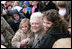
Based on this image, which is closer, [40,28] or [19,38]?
[40,28]

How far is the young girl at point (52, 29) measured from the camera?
296cm

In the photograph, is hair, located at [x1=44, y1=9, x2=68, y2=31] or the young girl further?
hair, located at [x1=44, y1=9, x2=68, y2=31]

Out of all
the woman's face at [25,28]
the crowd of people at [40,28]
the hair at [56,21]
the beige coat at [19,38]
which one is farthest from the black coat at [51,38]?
the woman's face at [25,28]

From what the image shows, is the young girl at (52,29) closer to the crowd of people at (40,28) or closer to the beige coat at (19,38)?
the crowd of people at (40,28)

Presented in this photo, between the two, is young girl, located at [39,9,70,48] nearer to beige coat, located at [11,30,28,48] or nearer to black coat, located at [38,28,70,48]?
black coat, located at [38,28,70,48]

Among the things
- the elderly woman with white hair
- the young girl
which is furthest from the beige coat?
the young girl

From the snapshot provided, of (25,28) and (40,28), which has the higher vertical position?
(40,28)

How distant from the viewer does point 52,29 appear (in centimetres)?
313

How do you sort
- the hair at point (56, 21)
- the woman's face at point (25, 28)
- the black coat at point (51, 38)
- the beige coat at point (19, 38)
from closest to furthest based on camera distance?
the black coat at point (51, 38)
the hair at point (56, 21)
the beige coat at point (19, 38)
the woman's face at point (25, 28)

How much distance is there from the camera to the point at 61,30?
3.08 meters

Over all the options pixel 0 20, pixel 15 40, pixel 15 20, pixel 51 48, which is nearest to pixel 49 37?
pixel 51 48

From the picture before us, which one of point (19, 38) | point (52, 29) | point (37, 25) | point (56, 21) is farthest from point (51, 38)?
point (19, 38)

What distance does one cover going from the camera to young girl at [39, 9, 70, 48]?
296 cm

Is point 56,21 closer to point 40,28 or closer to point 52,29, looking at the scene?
point 52,29
